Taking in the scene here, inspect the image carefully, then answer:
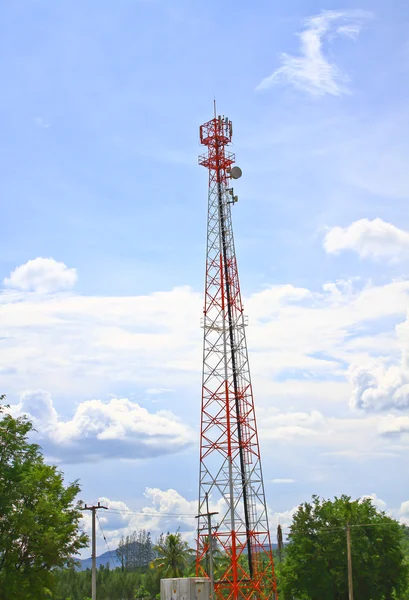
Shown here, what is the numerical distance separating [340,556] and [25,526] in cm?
3092

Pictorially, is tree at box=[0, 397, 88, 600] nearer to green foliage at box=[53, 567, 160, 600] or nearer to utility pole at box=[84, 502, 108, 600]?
utility pole at box=[84, 502, 108, 600]

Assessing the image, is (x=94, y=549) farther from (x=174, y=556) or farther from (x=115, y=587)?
(x=115, y=587)

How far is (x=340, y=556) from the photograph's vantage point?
188ft

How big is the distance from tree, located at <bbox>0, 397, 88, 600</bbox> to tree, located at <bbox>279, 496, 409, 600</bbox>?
24.8m

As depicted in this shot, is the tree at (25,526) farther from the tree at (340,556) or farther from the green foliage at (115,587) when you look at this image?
the green foliage at (115,587)

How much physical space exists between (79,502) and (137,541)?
156 meters

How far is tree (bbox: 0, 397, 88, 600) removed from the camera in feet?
117

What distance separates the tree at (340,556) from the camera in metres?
57.2

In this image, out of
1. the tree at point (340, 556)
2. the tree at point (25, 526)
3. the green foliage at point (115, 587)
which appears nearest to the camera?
the tree at point (25, 526)

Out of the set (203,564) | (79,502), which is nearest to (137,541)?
(203,564)

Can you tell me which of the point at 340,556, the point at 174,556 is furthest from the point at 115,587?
the point at 340,556

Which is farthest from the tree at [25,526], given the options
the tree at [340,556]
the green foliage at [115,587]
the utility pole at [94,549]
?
the green foliage at [115,587]

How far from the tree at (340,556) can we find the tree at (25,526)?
81.4 ft

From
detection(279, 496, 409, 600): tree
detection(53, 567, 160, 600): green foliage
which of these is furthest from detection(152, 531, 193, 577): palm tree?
detection(53, 567, 160, 600): green foliage
